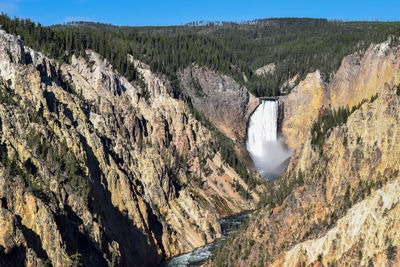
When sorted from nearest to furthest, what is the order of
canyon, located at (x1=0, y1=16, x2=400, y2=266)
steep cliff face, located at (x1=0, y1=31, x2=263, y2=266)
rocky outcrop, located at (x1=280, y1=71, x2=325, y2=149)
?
canyon, located at (x1=0, y1=16, x2=400, y2=266)
steep cliff face, located at (x1=0, y1=31, x2=263, y2=266)
rocky outcrop, located at (x1=280, y1=71, x2=325, y2=149)

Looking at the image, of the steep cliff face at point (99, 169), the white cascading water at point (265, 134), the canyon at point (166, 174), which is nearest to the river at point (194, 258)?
the canyon at point (166, 174)

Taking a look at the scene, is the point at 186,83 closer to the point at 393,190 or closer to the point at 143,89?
the point at 143,89

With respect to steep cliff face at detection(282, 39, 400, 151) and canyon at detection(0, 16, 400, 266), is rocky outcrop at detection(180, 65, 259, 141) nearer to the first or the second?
canyon at detection(0, 16, 400, 266)

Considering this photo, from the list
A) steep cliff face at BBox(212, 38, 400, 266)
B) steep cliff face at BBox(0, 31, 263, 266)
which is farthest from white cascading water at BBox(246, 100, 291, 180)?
steep cliff face at BBox(212, 38, 400, 266)

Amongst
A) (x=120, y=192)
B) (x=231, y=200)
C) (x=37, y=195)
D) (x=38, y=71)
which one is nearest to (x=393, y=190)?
(x=37, y=195)

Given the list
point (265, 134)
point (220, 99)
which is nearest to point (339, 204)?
point (220, 99)

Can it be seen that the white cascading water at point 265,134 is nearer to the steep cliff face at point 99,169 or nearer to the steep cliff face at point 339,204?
the steep cliff face at point 99,169
